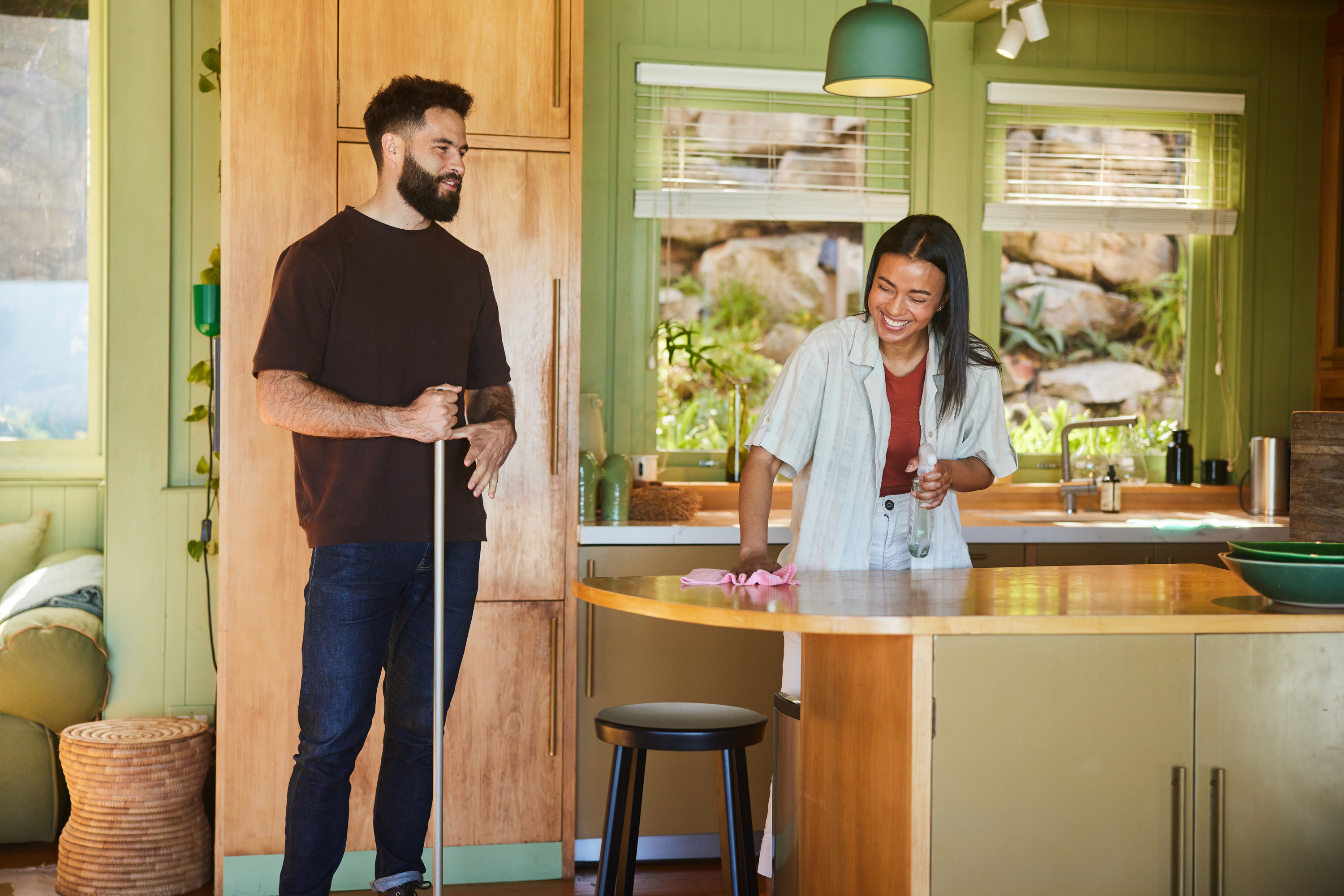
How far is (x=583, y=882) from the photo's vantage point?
319 cm

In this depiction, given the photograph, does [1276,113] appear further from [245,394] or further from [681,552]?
[245,394]

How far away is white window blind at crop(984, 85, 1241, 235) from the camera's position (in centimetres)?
422

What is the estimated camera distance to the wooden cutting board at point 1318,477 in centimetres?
257

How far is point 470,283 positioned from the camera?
2641 millimetres

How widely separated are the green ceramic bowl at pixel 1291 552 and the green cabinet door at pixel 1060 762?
0.87 ft

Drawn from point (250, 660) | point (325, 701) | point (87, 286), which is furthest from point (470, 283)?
point (87, 286)

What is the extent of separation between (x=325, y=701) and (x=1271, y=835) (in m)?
1.71

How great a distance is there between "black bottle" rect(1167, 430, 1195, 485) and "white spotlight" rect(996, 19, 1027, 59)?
1.56 meters

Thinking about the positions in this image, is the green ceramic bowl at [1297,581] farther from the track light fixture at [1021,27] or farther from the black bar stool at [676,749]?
the track light fixture at [1021,27]

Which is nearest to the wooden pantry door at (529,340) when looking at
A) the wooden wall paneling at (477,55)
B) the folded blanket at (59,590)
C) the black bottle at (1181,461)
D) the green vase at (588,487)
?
the wooden wall paneling at (477,55)

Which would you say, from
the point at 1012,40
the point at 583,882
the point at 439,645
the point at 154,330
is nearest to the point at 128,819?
the point at 583,882

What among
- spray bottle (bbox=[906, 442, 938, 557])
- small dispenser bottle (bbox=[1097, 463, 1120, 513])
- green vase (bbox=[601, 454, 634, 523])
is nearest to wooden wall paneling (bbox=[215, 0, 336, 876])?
green vase (bbox=[601, 454, 634, 523])

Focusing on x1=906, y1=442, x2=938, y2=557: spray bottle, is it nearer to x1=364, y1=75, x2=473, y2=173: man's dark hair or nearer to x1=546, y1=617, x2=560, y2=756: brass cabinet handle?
x1=546, y1=617, x2=560, y2=756: brass cabinet handle

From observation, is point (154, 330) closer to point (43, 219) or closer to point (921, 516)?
point (43, 219)
